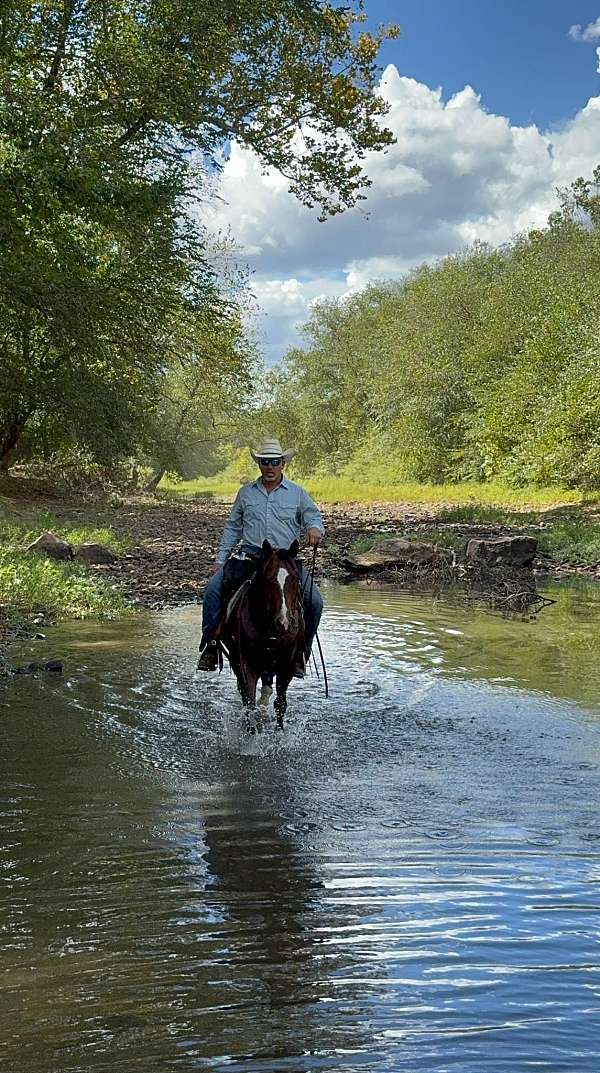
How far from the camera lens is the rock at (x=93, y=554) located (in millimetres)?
18859

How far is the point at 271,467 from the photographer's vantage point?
28.2 feet

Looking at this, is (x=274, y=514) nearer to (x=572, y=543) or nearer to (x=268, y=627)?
(x=268, y=627)

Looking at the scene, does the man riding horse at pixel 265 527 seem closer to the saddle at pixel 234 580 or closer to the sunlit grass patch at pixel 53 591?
the saddle at pixel 234 580

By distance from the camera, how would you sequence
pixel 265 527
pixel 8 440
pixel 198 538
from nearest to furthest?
pixel 265 527
pixel 198 538
pixel 8 440

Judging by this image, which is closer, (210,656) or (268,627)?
(268,627)

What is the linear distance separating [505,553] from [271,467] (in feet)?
38.5

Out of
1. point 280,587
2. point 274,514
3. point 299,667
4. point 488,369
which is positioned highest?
point 488,369

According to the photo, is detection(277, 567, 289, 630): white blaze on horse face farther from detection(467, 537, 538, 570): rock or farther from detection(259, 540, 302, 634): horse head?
detection(467, 537, 538, 570): rock

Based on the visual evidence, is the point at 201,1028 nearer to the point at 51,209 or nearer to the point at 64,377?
the point at 51,209

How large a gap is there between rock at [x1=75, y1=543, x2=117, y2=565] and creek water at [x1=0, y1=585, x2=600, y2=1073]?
9118mm

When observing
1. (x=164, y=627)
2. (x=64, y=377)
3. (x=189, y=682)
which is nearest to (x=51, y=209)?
(x=64, y=377)

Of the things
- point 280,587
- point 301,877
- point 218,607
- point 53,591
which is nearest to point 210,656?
point 218,607

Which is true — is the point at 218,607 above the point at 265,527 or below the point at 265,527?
below

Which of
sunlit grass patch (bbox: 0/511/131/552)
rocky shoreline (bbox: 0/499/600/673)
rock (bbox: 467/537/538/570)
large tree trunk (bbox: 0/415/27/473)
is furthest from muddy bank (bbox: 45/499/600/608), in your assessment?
large tree trunk (bbox: 0/415/27/473)
